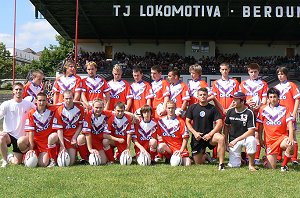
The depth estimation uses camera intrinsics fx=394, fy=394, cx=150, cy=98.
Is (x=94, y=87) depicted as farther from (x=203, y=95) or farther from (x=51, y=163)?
(x=203, y=95)

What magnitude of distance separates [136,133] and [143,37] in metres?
28.5

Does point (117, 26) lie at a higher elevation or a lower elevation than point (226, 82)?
higher

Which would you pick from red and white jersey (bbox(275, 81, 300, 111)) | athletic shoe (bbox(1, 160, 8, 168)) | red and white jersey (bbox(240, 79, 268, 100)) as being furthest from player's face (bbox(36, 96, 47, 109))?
red and white jersey (bbox(275, 81, 300, 111))

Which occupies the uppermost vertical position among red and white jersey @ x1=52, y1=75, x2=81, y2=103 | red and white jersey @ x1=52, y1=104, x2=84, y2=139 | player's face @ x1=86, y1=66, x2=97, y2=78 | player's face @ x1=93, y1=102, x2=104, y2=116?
player's face @ x1=86, y1=66, x2=97, y2=78

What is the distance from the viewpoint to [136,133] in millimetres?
8203

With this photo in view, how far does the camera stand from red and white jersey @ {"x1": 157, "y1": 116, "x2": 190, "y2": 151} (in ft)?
26.3

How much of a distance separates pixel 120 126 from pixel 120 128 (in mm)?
42

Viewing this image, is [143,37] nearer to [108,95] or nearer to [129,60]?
[129,60]

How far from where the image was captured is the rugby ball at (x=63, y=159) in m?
7.45

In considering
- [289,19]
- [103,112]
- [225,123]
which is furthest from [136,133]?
[289,19]

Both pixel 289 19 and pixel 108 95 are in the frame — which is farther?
pixel 289 19

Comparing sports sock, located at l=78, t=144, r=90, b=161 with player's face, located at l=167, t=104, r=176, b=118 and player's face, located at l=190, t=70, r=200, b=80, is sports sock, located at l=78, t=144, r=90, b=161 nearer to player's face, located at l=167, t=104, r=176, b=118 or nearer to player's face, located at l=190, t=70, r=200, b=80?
player's face, located at l=167, t=104, r=176, b=118

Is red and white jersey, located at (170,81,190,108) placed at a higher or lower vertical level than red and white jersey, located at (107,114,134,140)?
higher

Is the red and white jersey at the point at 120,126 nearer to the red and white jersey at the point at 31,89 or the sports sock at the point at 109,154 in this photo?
the sports sock at the point at 109,154
